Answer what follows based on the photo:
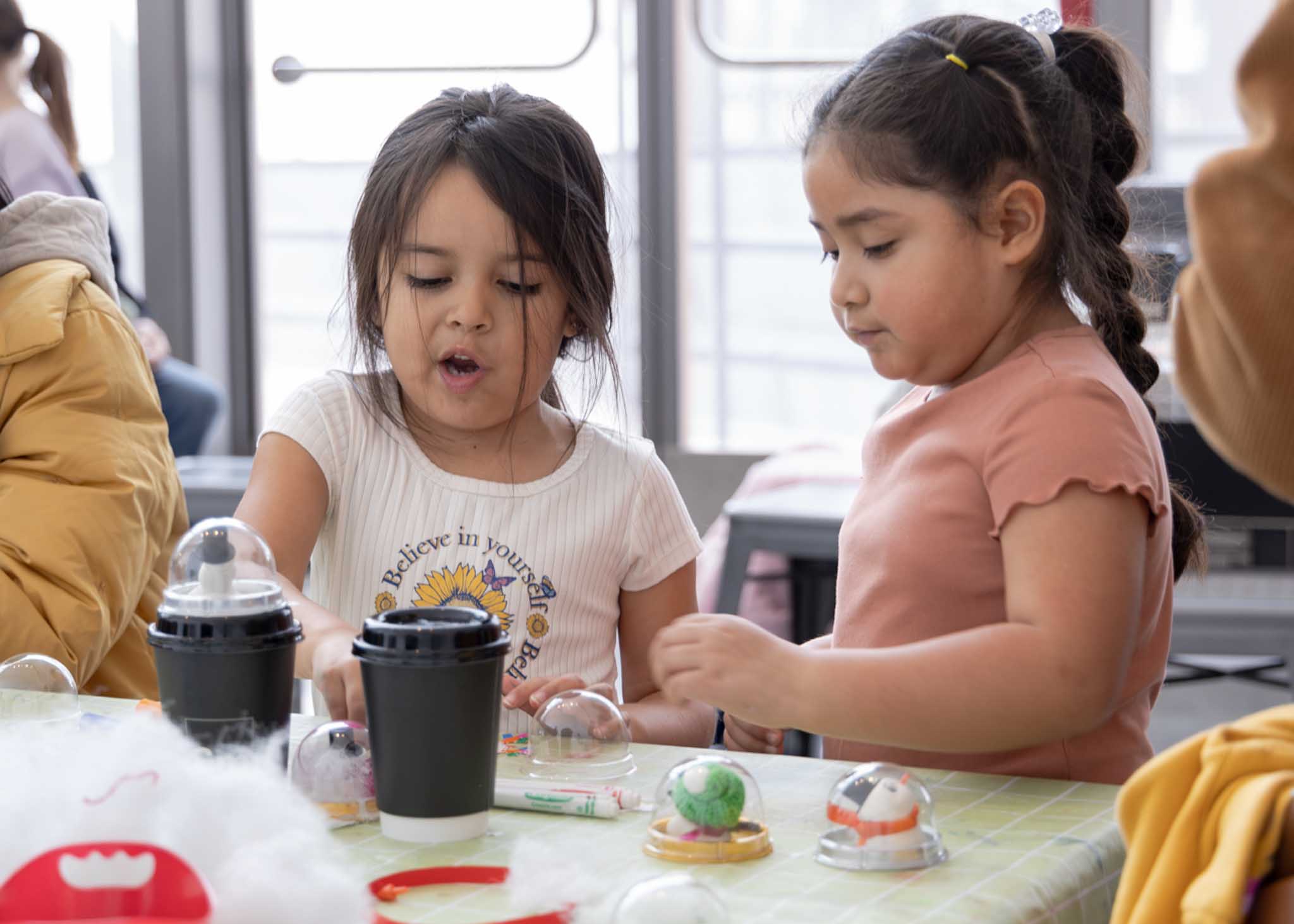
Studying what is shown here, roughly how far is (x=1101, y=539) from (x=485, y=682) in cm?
40

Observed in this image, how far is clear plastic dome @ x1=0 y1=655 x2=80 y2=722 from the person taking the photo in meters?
0.91

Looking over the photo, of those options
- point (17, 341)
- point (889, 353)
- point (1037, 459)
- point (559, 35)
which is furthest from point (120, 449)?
point (559, 35)

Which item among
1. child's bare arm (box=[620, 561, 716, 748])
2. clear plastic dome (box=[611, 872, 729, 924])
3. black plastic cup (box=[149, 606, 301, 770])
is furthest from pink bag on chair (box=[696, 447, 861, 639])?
clear plastic dome (box=[611, 872, 729, 924])

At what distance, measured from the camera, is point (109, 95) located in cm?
427

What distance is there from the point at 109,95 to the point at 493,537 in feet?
Answer: 11.3

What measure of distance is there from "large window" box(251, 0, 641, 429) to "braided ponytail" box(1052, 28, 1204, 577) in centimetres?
262

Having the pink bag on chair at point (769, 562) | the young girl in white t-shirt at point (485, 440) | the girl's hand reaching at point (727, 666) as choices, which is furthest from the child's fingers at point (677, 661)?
the pink bag on chair at point (769, 562)

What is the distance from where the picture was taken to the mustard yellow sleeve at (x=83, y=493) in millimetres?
1231

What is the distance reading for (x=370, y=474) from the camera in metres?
1.33

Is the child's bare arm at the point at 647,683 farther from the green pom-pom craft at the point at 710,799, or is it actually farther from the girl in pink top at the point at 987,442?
the green pom-pom craft at the point at 710,799

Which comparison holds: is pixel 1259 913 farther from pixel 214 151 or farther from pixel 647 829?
pixel 214 151

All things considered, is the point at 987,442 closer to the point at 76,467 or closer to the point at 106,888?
the point at 106,888

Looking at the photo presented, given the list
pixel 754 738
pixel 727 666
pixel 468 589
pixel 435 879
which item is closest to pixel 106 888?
pixel 435 879

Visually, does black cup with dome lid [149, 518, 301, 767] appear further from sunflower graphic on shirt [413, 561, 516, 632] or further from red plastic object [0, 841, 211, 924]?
sunflower graphic on shirt [413, 561, 516, 632]
